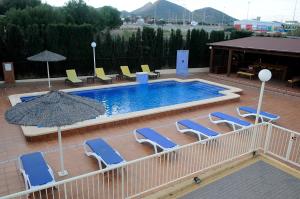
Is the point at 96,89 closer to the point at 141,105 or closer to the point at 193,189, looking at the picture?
the point at 141,105

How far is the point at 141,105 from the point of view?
11.8 metres

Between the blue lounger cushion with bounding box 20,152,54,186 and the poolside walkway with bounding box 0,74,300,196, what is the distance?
455 millimetres

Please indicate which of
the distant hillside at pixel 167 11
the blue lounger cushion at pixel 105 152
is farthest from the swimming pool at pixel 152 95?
the distant hillside at pixel 167 11

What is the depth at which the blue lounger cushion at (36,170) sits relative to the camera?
187 inches

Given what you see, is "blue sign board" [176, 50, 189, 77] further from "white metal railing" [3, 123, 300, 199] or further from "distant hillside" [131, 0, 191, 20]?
"distant hillside" [131, 0, 191, 20]

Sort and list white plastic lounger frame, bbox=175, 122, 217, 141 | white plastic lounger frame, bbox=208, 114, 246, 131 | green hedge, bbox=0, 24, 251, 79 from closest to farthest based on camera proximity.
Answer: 1. white plastic lounger frame, bbox=175, 122, 217, 141
2. white plastic lounger frame, bbox=208, 114, 246, 131
3. green hedge, bbox=0, 24, 251, 79

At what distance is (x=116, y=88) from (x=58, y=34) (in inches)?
190

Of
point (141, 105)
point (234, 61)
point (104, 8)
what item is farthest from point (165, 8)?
point (141, 105)

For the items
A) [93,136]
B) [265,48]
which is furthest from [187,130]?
→ [265,48]

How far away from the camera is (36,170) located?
5070mm

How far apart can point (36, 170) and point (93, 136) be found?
283 cm

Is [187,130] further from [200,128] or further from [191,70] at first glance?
[191,70]

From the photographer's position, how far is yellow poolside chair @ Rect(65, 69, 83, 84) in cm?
1398

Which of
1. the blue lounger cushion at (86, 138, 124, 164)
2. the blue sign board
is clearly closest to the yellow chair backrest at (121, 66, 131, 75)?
the blue sign board
